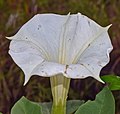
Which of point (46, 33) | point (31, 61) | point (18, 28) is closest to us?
point (31, 61)

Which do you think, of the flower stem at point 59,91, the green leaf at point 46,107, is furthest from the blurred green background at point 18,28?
the flower stem at point 59,91

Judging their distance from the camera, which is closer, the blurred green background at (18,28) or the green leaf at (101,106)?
the green leaf at (101,106)

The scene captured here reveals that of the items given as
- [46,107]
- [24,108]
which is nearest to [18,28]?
[46,107]

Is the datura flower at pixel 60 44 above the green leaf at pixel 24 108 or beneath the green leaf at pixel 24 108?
above

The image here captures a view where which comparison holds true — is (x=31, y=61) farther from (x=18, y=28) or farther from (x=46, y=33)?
(x=18, y=28)

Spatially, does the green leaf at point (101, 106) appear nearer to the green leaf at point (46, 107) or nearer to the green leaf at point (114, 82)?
the green leaf at point (114, 82)

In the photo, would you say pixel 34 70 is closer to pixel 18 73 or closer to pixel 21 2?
pixel 18 73

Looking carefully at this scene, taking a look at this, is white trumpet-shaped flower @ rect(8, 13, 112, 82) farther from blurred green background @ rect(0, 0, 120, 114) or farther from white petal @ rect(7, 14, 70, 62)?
blurred green background @ rect(0, 0, 120, 114)
